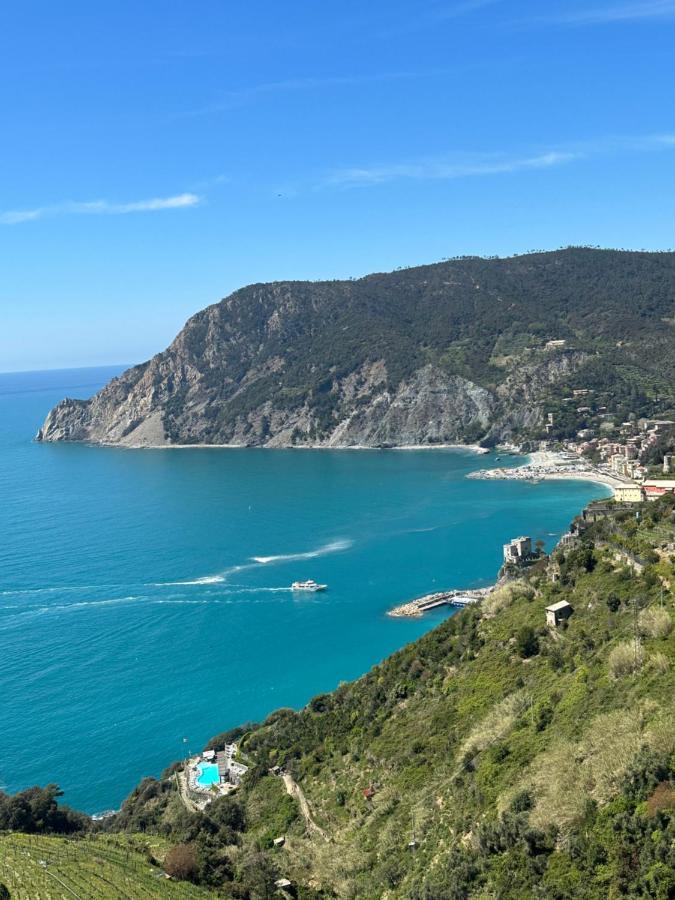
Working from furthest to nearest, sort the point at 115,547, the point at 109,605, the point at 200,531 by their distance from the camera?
the point at 200,531
the point at 115,547
the point at 109,605

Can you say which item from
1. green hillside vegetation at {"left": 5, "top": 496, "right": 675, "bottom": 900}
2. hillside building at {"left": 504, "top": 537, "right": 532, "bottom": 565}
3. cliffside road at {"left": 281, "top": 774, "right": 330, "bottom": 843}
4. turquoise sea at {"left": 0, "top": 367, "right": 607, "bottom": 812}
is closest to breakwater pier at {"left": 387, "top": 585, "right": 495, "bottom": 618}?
turquoise sea at {"left": 0, "top": 367, "right": 607, "bottom": 812}

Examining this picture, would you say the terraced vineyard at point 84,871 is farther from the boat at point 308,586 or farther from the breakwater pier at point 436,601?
the boat at point 308,586

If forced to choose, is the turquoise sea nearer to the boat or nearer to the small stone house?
the boat

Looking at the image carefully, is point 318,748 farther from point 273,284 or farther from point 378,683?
point 273,284

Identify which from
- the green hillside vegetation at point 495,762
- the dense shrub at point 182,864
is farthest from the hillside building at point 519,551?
the dense shrub at point 182,864

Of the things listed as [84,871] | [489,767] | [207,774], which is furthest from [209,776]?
[489,767]

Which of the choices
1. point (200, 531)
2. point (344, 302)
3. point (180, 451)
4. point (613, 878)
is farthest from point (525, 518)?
point (344, 302)
